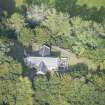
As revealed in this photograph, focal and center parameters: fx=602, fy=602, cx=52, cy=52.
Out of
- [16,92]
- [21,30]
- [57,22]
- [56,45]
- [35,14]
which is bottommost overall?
[16,92]

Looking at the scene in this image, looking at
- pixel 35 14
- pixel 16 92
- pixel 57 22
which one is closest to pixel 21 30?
pixel 35 14

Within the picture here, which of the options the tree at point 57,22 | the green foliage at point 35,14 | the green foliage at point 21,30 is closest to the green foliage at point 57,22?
the tree at point 57,22

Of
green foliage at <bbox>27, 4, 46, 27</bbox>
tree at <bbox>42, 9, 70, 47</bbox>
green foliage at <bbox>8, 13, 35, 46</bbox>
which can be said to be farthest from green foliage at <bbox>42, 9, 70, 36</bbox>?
green foliage at <bbox>8, 13, 35, 46</bbox>

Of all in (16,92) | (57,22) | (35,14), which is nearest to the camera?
(16,92)

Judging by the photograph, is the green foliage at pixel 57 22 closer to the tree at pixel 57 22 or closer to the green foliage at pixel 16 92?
the tree at pixel 57 22

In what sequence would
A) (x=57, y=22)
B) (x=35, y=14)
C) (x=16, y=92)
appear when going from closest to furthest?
1. (x=16, y=92)
2. (x=57, y=22)
3. (x=35, y=14)

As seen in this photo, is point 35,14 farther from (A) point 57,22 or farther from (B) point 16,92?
(B) point 16,92

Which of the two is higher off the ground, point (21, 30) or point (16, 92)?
point (21, 30)

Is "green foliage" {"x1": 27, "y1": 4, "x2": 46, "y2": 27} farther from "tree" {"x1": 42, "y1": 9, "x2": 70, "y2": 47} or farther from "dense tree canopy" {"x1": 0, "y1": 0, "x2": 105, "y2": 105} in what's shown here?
"tree" {"x1": 42, "y1": 9, "x2": 70, "y2": 47}

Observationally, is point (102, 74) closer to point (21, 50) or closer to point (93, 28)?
point (93, 28)

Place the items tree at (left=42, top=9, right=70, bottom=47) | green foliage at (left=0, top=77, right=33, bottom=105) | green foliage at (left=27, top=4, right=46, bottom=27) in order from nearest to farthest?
1. green foliage at (left=0, top=77, right=33, bottom=105)
2. tree at (left=42, top=9, right=70, bottom=47)
3. green foliage at (left=27, top=4, right=46, bottom=27)

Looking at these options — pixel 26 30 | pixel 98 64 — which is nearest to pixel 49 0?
pixel 26 30

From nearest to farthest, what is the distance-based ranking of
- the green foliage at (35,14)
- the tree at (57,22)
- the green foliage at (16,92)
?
the green foliage at (16,92)
the tree at (57,22)
the green foliage at (35,14)
